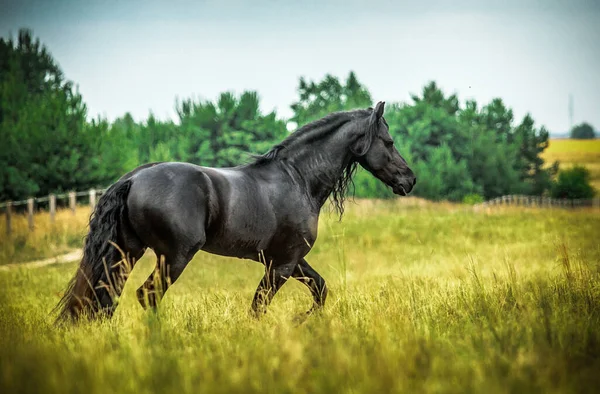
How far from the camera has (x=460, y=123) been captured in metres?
58.8

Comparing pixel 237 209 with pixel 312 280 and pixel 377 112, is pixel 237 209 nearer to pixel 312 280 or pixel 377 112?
pixel 312 280

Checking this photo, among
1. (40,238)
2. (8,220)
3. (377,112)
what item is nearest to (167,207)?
(377,112)

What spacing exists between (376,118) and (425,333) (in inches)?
118

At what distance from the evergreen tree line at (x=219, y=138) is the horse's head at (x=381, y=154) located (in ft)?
A: 60.1

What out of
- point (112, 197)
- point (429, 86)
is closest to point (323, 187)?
point (112, 197)

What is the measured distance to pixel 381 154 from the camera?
7434mm

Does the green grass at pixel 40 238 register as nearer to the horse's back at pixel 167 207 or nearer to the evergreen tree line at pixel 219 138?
the evergreen tree line at pixel 219 138

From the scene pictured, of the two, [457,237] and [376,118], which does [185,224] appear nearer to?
[376,118]

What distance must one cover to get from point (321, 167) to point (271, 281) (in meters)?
1.38

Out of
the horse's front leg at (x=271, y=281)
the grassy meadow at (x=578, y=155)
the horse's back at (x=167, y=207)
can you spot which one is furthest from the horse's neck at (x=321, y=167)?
the grassy meadow at (x=578, y=155)

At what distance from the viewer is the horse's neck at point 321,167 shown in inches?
290

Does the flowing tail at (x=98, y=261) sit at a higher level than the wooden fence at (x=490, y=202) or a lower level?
higher

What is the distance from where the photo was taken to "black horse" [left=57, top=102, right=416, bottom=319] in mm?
6051

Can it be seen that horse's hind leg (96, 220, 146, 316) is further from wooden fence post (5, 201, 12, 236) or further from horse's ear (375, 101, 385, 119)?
wooden fence post (5, 201, 12, 236)
